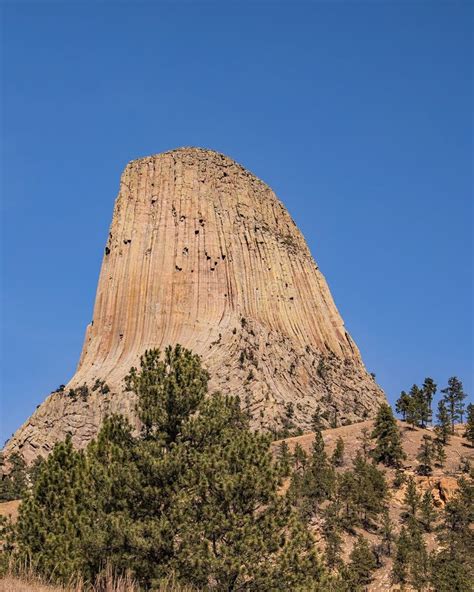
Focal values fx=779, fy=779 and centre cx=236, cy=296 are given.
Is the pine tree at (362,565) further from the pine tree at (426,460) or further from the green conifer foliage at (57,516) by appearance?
the green conifer foliage at (57,516)

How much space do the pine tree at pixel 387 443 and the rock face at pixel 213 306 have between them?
1753 cm

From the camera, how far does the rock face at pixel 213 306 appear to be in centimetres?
8894

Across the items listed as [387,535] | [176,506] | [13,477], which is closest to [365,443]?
[387,535]

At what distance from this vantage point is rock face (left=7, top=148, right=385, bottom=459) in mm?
88938

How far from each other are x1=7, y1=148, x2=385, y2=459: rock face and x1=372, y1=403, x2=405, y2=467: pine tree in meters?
17.5

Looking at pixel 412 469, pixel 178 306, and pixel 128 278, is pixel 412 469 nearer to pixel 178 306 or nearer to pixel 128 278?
pixel 178 306

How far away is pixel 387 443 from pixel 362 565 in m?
21.0

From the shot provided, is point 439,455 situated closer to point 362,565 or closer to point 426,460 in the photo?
point 426,460

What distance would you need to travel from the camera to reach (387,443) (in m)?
61.9

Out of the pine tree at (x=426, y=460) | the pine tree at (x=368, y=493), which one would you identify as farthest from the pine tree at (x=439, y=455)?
the pine tree at (x=368, y=493)

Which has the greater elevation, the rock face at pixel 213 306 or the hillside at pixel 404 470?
the rock face at pixel 213 306

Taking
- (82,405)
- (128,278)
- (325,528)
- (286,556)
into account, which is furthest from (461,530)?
(128,278)

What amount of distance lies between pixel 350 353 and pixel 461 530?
62.6 metres

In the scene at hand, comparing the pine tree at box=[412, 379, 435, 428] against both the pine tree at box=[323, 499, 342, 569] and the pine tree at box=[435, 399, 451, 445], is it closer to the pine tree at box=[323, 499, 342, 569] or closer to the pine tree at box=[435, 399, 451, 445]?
the pine tree at box=[435, 399, 451, 445]
